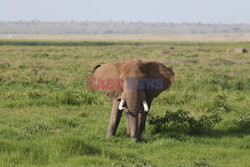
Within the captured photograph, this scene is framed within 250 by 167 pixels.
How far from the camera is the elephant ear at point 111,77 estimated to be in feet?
25.7

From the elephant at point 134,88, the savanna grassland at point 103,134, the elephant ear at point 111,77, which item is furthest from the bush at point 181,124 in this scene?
the elephant ear at point 111,77

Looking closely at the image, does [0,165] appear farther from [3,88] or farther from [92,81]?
[3,88]

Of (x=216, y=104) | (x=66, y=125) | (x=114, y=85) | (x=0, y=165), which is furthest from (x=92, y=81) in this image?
(x=216, y=104)

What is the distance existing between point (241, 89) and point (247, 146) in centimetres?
976

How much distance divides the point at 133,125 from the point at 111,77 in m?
1.30

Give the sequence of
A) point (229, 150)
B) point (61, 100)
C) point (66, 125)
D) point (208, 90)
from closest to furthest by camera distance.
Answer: point (229, 150)
point (66, 125)
point (61, 100)
point (208, 90)

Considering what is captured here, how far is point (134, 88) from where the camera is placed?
7285 millimetres

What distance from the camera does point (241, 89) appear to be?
1689 centimetres

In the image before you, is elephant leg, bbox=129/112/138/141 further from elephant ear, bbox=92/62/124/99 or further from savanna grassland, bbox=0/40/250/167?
elephant ear, bbox=92/62/124/99

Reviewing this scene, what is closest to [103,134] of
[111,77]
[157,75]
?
[111,77]

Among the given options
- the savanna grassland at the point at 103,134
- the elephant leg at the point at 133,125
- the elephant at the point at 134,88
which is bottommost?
the savanna grassland at the point at 103,134

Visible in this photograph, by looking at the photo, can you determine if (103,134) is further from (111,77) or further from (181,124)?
(181,124)

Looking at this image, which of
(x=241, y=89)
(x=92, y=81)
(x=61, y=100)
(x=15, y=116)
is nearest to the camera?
(x=92, y=81)

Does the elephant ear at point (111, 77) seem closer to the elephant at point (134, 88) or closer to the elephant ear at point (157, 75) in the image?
the elephant at point (134, 88)
